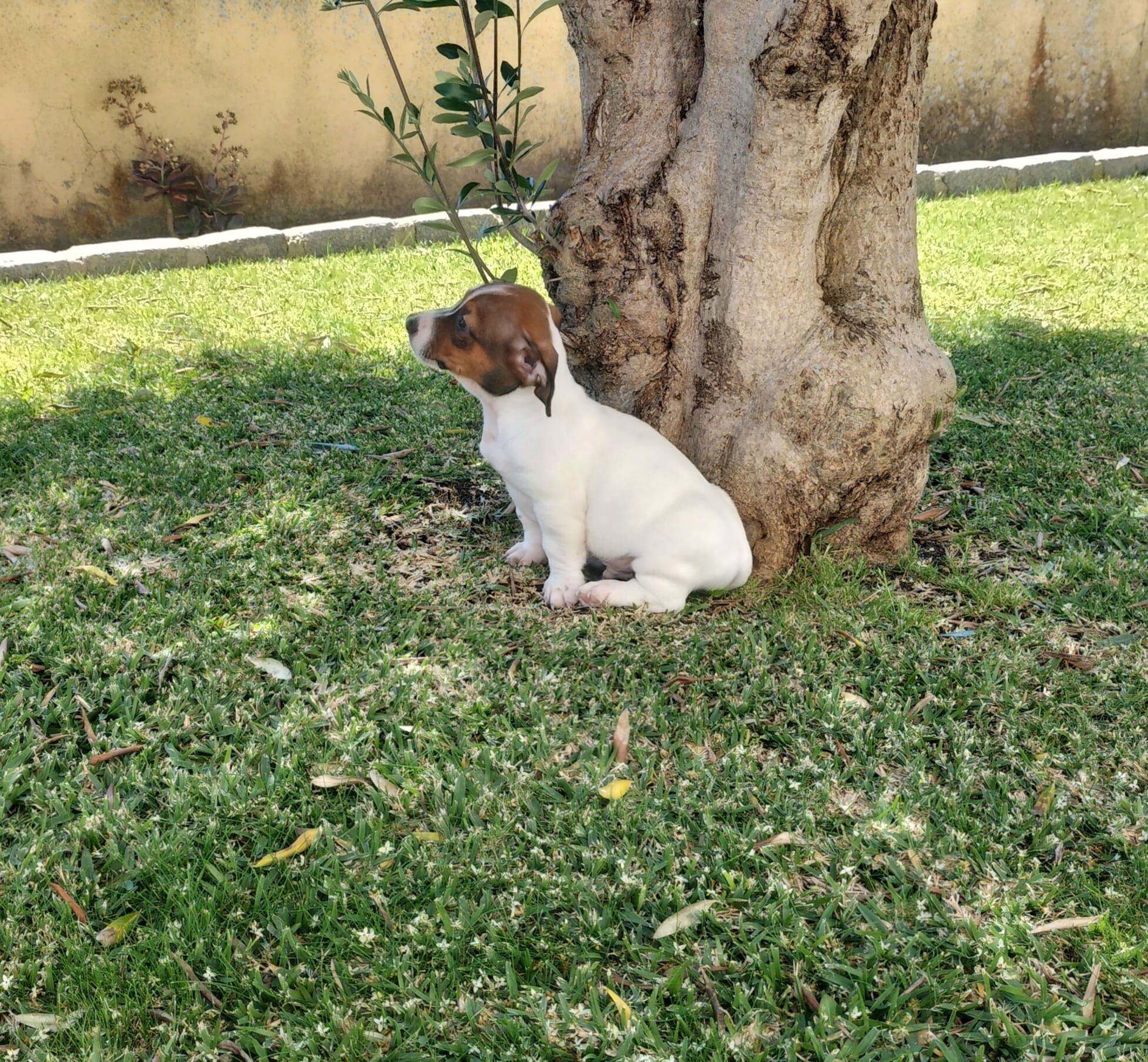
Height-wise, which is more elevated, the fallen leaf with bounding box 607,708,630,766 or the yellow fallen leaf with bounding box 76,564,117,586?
the yellow fallen leaf with bounding box 76,564,117,586

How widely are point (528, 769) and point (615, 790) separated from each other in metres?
0.28

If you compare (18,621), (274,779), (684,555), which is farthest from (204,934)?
(684,555)

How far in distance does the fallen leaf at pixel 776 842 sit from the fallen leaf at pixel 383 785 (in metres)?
0.99

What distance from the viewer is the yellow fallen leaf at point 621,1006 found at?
86.0 inches

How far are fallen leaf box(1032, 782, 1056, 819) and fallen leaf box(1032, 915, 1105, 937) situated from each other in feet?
1.22

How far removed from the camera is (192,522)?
4.34 meters

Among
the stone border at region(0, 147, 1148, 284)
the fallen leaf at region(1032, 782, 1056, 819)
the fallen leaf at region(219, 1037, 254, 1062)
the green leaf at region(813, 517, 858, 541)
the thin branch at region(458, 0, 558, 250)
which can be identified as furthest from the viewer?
the stone border at region(0, 147, 1148, 284)

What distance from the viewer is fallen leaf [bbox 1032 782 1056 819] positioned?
2.78 meters

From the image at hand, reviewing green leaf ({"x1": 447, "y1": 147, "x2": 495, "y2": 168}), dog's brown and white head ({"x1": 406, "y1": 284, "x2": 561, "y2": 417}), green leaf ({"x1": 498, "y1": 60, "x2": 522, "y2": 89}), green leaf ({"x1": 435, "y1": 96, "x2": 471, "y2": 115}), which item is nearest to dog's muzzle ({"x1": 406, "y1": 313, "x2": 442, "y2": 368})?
dog's brown and white head ({"x1": 406, "y1": 284, "x2": 561, "y2": 417})

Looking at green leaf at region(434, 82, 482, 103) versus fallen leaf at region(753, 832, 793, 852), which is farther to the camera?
green leaf at region(434, 82, 482, 103)

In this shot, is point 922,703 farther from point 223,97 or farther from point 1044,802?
point 223,97

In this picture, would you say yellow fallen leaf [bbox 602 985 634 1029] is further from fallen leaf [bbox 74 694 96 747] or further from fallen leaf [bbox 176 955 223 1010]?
fallen leaf [bbox 74 694 96 747]

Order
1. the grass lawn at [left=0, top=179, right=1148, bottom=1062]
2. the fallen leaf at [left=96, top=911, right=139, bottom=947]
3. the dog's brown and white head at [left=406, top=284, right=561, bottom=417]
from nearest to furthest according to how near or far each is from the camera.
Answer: the grass lawn at [left=0, top=179, right=1148, bottom=1062]
the fallen leaf at [left=96, top=911, right=139, bottom=947]
the dog's brown and white head at [left=406, top=284, right=561, bottom=417]

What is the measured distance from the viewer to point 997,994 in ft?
7.41
